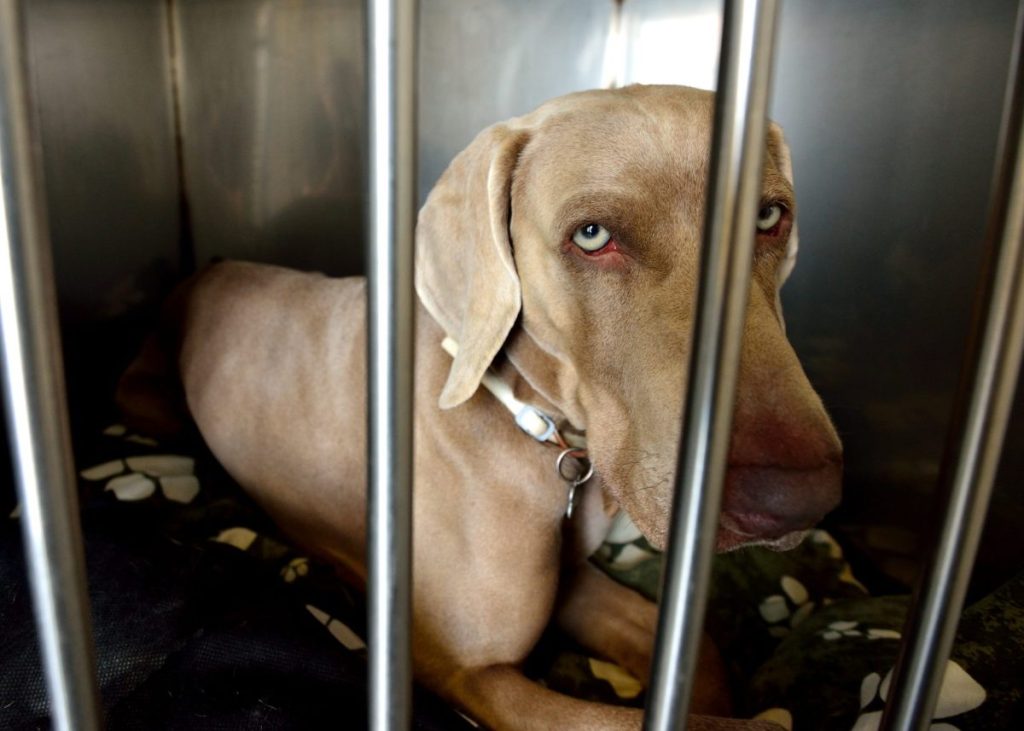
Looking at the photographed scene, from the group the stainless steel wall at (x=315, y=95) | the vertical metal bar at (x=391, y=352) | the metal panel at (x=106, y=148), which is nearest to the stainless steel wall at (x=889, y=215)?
the stainless steel wall at (x=315, y=95)

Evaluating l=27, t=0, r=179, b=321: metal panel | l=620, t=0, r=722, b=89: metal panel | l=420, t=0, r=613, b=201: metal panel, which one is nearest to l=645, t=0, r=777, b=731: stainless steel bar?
l=620, t=0, r=722, b=89: metal panel

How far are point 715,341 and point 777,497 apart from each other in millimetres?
289

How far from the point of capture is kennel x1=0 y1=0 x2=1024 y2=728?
58.7 inches

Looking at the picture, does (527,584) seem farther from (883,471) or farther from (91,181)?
(91,181)

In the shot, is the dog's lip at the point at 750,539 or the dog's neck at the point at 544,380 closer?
the dog's lip at the point at 750,539

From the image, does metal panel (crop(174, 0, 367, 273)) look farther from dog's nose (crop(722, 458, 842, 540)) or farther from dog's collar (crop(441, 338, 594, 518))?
dog's nose (crop(722, 458, 842, 540))

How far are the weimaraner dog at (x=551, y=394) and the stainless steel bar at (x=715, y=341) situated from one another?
219 millimetres

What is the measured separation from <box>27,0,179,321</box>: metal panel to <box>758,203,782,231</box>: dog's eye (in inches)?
61.9

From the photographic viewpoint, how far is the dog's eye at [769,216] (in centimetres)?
109

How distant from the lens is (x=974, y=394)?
1.92 ft

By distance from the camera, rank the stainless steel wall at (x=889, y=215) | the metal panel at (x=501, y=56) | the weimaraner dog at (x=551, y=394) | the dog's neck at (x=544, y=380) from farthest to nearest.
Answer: the metal panel at (x=501, y=56)
the stainless steel wall at (x=889, y=215)
the dog's neck at (x=544, y=380)
the weimaraner dog at (x=551, y=394)

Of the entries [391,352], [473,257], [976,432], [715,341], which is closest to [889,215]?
[473,257]

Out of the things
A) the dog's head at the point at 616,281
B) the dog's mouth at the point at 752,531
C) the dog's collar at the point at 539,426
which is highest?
the dog's head at the point at 616,281

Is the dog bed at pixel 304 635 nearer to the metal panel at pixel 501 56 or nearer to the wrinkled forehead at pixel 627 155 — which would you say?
the wrinkled forehead at pixel 627 155
